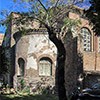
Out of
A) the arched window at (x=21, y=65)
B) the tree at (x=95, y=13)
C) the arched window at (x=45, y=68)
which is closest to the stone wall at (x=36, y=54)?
the arched window at (x=45, y=68)

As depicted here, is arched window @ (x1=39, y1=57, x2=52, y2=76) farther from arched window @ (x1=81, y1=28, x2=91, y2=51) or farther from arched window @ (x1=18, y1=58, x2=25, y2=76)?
arched window @ (x1=81, y1=28, x2=91, y2=51)

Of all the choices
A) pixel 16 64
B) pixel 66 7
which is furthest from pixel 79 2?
pixel 16 64

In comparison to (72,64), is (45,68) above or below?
below

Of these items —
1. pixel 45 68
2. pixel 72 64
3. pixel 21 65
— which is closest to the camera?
pixel 72 64

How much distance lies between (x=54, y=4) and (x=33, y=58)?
1588cm

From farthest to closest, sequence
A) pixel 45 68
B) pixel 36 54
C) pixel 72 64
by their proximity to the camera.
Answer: pixel 45 68 < pixel 36 54 < pixel 72 64

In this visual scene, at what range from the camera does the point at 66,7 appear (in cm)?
2242

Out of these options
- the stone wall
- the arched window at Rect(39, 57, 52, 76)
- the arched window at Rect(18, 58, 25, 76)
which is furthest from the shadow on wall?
the arched window at Rect(18, 58, 25, 76)

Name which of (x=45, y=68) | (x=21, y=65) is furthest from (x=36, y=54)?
(x=21, y=65)

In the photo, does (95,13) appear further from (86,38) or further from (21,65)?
(86,38)

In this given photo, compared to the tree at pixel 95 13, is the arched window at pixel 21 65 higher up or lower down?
lower down

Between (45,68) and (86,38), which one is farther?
(86,38)

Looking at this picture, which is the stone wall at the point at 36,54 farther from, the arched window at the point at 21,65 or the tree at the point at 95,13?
the tree at the point at 95,13

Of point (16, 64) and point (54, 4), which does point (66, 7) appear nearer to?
point (54, 4)
